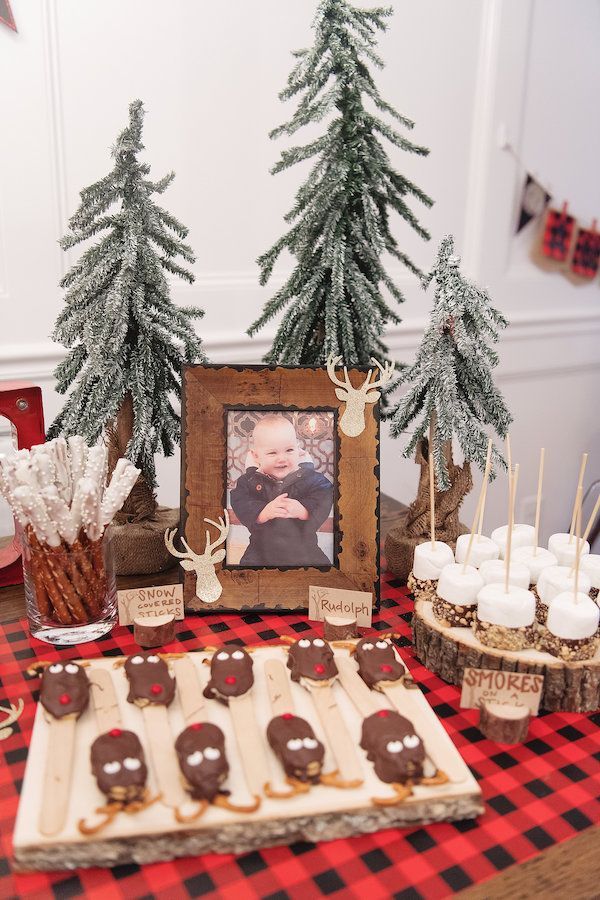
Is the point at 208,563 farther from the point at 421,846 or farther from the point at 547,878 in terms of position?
the point at 547,878

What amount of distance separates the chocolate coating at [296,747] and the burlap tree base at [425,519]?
0.54 meters

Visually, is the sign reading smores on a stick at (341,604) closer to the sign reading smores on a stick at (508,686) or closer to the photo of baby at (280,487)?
the photo of baby at (280,487)

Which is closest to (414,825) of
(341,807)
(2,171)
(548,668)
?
(341,807)

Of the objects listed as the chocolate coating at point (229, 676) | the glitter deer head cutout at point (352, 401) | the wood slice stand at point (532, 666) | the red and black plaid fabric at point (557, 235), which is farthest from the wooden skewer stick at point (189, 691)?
the red and black plaid fabric at point (557, 235)

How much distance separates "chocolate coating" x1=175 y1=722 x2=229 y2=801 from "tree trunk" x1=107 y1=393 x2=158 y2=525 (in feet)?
2.01

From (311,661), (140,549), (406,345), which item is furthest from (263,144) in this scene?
(311,661)

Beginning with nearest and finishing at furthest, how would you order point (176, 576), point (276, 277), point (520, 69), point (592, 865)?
point (592, 865) < point (176, 576) < point (276, 277) < point (520, 69)

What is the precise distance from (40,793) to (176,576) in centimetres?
61

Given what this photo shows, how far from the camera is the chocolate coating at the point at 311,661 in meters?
1.00

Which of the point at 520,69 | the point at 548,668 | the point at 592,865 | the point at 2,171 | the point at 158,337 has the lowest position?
the point at 592,865

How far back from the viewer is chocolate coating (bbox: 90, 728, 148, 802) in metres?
0.80

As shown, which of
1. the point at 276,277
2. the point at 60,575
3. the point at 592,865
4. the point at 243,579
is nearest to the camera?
the point at 592,865

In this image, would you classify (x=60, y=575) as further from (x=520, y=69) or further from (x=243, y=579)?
(x=520, y=69)

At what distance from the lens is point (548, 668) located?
102 cm
